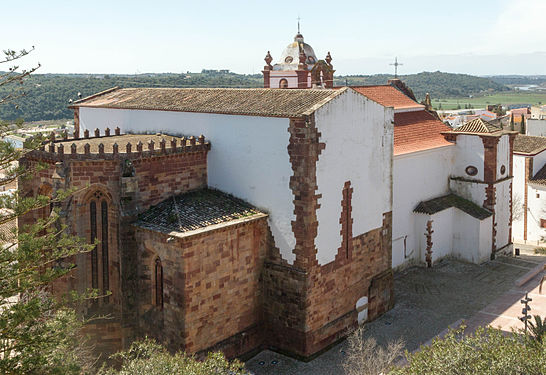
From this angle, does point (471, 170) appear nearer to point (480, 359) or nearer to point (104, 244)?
point (480, 359)

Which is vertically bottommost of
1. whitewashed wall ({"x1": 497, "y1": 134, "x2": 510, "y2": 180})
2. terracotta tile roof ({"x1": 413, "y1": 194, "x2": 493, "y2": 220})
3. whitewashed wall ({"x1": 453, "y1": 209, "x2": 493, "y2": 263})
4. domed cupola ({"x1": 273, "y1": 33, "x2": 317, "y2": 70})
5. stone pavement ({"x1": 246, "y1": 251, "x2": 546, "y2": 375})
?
stone pavement ({"x1": 246, "y1": 251, "x2": 546, "y2": 375})

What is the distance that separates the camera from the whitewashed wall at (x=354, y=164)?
1805 cm

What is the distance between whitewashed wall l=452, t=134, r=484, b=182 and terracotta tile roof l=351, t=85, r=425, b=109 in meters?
3.77

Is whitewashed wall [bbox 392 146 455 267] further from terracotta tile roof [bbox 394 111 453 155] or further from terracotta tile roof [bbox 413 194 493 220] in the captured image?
terracotta tile roof [bbox 394 111 453 155]

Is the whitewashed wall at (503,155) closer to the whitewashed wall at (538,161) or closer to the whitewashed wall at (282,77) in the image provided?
the whitewashed wall at (538,161)

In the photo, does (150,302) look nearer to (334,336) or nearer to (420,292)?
(334,336)

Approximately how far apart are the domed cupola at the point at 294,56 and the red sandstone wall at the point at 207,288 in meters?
16.5

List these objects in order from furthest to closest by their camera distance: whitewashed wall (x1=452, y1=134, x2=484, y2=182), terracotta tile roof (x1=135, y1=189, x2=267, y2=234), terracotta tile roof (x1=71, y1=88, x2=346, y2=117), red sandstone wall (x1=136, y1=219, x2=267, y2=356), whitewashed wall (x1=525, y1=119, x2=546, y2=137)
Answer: whitewashed wall (x1=525, y1=119, x2=546, y2=137) < whitewashed wall (x1=452, y1=134, x2=484, y2=182) < terracotta tile roof (x1=71, y1=88, x2=346, y2=117) < terracotta tile roof (x1=135, y1=189, x2=267, y2=234) < red sandstone wall (x1=136, y1=219, x2=267, y2=356)

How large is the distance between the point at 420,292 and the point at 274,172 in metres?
9.75

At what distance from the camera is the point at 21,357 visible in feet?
36.1

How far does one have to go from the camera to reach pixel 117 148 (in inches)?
667

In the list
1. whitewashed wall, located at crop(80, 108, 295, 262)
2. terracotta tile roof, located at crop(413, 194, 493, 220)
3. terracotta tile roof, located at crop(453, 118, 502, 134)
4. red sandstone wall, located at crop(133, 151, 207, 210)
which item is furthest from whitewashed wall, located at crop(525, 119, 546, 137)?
red sandstone wall, located at crop(133, 151, 207, 210)

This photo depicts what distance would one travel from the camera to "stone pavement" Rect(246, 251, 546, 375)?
17938mm

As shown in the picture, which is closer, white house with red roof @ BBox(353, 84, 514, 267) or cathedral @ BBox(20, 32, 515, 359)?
cathedral @ BBox(20, 32, 515, 359)
